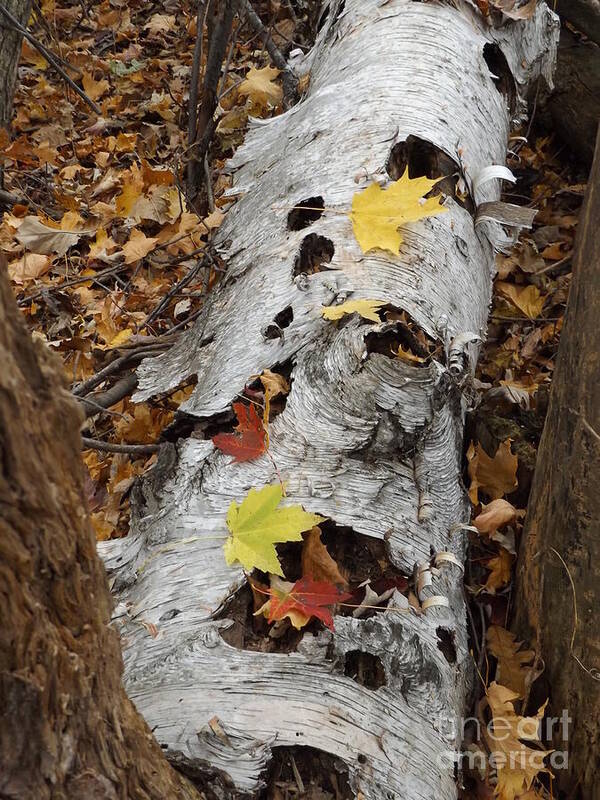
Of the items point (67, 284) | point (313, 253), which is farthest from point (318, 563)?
point (67, 284)

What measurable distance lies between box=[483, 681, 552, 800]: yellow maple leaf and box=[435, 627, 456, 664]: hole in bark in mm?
210

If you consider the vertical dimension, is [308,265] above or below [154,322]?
above

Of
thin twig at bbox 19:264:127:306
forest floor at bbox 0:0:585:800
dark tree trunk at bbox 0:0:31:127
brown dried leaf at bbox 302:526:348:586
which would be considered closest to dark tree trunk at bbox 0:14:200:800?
forest floor at bbox 0:0:585:800

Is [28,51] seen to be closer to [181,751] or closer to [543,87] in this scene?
[543,87]

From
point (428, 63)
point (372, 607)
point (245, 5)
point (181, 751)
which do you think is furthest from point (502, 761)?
point (245, 5)

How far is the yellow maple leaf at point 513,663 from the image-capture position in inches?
56.7

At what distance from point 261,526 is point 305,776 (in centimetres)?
39

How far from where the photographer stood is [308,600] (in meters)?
1.14

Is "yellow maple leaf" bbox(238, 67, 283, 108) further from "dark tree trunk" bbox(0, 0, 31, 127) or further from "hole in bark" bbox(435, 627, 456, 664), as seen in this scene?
"hole in bark" bbox(435, 627, 456, 664)

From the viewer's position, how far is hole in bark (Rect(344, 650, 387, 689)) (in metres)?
1.12

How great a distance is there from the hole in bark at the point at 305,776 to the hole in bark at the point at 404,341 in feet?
2.52

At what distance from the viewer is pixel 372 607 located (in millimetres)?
1180

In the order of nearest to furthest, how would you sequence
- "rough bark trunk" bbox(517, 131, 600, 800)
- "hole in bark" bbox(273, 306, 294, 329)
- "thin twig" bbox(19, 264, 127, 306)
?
"rough bark trunk" bbox(517, 131, 600, 800)
"hole in bark" bbox(273, 306, 294, 329)
"thin twig" bbox(19, 264, 127, 306)

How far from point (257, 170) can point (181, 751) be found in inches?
65.9
